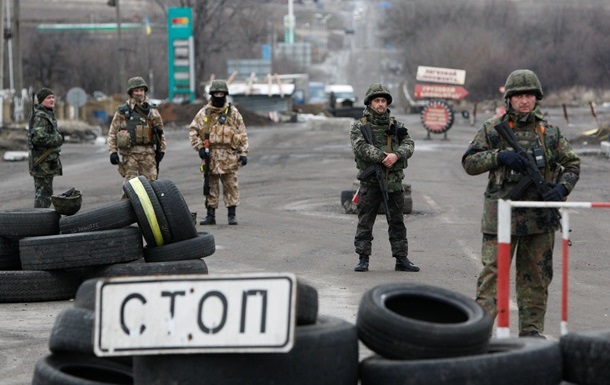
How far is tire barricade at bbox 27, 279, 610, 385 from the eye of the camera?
19.2 feet

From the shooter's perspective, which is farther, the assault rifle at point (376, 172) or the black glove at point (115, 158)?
the black glove at point (115, 158)

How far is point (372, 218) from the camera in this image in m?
12.8

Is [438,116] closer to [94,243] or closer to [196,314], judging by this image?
[94,243]

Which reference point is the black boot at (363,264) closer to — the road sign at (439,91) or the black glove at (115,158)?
the black glove at (115,158)

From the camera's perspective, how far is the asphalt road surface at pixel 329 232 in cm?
1036

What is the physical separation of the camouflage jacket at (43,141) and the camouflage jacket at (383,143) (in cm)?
581

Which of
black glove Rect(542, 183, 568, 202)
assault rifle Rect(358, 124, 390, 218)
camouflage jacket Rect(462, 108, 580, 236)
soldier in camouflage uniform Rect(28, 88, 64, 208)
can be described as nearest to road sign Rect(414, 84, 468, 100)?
soldier in camouflage uniform Rect(28, 88, 64, 208)

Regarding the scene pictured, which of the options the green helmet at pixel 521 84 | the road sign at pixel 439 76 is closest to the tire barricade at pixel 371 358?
the green helmet at pixel 521 84

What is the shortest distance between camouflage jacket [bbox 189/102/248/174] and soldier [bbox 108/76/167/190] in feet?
1.95

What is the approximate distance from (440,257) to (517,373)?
7.84 m

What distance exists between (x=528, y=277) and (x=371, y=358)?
2.89 meters

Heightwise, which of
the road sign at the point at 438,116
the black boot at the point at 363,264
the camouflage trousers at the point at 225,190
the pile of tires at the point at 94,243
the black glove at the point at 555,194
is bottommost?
the road sign at the point at 438,116

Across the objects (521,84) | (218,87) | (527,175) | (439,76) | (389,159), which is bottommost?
(439,76)

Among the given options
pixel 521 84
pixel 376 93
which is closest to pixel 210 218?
pixel 376 93
